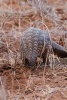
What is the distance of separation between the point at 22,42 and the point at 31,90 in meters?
0.77

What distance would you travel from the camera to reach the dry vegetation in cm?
410

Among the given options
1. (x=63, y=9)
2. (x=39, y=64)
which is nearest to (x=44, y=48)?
(x=39, y=64)

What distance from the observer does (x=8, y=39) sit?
19.5ft

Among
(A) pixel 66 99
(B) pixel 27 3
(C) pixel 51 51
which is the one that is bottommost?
(A) pixel 66 99

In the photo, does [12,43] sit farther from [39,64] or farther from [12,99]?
[12,99]

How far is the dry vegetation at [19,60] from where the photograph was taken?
4.10 meters

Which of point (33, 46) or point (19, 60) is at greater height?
point (33, 46)

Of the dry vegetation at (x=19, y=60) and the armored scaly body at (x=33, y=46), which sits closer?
the dry vegetation at (x=19, y=60)

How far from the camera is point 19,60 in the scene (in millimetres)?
4984

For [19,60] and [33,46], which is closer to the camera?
[33,46]

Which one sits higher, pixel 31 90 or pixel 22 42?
pixel 22 42

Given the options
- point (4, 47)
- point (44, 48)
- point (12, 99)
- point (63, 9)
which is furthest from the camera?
point (63, 9)

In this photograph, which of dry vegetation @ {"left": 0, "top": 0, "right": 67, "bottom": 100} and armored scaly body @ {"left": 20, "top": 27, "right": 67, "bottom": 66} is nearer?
dry vegetation @ {"left": 0, "top": 0, "right": 67, "bottom": 100}

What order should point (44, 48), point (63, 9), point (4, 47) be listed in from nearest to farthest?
point (44, 48) → point (4, 47) → point (63, 9)
